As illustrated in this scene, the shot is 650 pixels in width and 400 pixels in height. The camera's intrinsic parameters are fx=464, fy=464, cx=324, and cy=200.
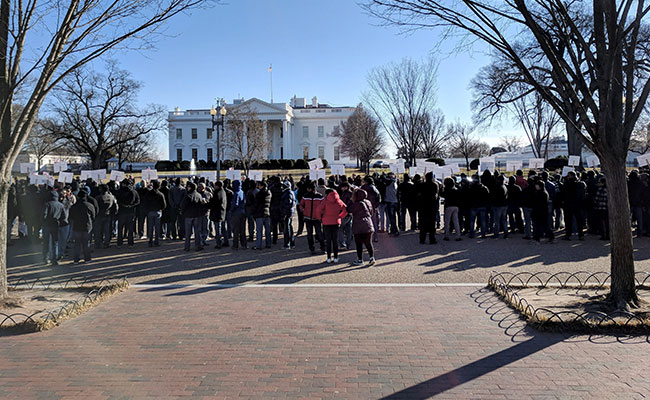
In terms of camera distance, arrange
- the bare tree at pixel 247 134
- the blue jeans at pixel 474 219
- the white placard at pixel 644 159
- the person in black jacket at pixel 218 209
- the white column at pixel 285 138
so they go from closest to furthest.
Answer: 1. the person in black jacket at pixel 218 209
2. the blue jeans at pixel 474 219
3. the white placard at pixel 644 159
4. the bare tree at pixel 247 134
5. the white column at pixel 285 138

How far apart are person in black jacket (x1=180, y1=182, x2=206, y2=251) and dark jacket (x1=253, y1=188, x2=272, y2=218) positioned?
1.44 metres

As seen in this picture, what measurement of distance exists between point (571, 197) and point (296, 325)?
31.9ft

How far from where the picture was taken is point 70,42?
25.6ft

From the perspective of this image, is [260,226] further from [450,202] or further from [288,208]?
[450,202]

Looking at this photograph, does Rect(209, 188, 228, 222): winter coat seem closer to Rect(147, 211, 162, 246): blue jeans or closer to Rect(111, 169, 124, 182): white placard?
Rect(147, 211, 162, 246): blue jeans

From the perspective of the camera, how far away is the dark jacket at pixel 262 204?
39.1 feet

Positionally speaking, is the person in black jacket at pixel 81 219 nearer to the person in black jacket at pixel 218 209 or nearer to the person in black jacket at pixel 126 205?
the person in black jacket at pixel 126 205

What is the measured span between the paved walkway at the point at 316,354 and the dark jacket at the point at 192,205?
15.6 feet

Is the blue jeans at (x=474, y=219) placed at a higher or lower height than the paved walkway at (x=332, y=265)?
higher

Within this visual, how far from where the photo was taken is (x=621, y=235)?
6609mm

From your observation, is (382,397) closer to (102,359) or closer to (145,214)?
(102,359)

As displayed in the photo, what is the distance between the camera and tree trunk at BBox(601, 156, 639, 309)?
258 inches

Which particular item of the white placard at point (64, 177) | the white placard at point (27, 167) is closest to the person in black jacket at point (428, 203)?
the white placard at point (64, 177)

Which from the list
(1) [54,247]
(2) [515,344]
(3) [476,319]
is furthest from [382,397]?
(1) [54,247]
